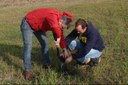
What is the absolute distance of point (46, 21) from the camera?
5.87 metres

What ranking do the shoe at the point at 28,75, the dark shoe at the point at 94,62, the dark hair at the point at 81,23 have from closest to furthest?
the dark hair at the point at 81,23 < the shoe at the point at 28,75 < the dark shoe at the point at 94,62

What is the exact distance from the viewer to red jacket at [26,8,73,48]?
18.2 ft

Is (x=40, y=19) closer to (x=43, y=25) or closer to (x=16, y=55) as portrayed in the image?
(x=43, y=25)

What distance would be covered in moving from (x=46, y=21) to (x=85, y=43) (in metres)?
1.19

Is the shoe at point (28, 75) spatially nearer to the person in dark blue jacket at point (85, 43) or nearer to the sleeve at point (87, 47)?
the person in dark blue jacket at point (85, 43)

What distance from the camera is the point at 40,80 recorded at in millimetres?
5746

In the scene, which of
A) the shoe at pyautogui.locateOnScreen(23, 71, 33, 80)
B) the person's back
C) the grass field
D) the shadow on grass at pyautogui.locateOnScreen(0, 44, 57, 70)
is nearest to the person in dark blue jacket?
the grass field

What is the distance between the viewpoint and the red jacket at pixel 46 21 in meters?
5.56

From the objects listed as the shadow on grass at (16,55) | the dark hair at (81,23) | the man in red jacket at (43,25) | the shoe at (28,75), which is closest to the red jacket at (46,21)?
the man in red jacket at (43,25)

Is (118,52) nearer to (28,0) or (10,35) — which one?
(10,35)

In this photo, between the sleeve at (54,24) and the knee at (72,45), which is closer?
the sleeve at (54,24)

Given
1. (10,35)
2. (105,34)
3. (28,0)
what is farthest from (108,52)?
(28,0)

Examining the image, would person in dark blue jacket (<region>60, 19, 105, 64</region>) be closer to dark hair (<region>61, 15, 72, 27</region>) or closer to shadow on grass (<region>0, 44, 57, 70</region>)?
dark hair (<region>61, 15, 72, 27</region>)

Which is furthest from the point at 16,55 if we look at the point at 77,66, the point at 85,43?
the point at 85,43
